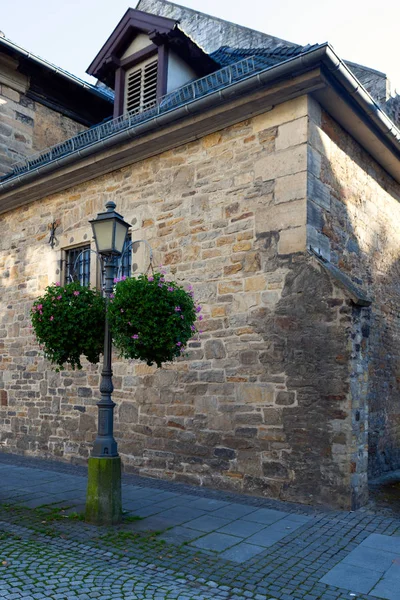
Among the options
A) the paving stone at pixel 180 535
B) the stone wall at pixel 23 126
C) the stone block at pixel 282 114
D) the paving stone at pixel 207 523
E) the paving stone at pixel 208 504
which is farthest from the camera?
the stone wall at pixel 23 126

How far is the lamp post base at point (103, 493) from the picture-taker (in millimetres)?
4793

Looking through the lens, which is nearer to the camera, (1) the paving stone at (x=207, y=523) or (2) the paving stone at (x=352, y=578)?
(2) the paving stone at (x=352, y=578)

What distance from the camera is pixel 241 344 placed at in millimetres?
6352

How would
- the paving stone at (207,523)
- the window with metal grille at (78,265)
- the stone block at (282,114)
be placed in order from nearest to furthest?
the paving stone at (207,523)
the stone block at (282,114)
the window with metal grille at (78,265)

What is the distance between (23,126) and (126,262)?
546 centimetres

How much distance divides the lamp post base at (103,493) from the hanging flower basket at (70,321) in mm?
1084

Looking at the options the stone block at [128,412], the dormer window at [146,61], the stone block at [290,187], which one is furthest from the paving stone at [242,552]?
the dormer window at [146,61]

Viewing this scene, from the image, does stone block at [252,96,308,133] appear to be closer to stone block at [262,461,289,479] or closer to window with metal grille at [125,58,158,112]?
window with metal grille at [125,58,158,112]

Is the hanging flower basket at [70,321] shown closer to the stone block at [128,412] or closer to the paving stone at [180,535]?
the paving stone at [180,535]

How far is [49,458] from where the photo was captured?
8.51 metres

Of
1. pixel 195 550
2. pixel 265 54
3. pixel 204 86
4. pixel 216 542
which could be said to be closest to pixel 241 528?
pixel 216 542

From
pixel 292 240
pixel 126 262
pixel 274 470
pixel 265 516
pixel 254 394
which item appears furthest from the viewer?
pixel 126 262

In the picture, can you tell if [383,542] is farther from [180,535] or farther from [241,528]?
[180,535]

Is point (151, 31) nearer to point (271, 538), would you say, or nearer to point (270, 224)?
point (270, 224)
